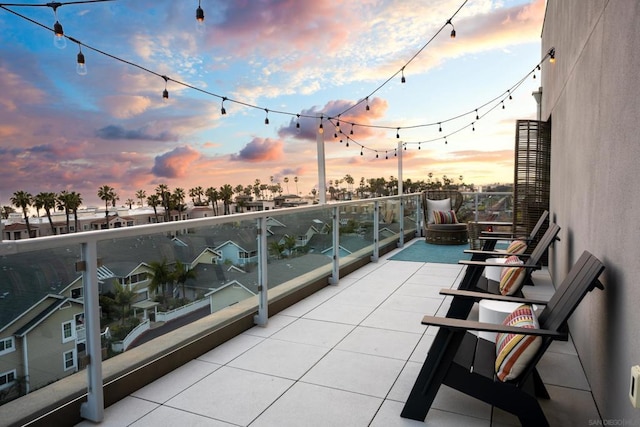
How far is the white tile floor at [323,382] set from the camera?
2.33 meters

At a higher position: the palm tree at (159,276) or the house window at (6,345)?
the palm tree at (159,276)

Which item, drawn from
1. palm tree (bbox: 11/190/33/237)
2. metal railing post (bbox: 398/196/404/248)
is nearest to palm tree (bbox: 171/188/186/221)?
palm tree (bbox: 11/190/33/237)

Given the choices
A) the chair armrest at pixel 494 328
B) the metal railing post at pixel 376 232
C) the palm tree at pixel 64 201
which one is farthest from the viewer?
the palm tree at pixel 64 201

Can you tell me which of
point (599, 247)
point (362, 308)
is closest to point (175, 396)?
point (362, 308)

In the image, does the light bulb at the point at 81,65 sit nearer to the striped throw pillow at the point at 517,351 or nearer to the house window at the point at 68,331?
the house window at the point at 68,331

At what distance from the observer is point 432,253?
7.74m

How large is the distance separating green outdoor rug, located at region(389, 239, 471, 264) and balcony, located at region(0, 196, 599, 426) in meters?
2.43

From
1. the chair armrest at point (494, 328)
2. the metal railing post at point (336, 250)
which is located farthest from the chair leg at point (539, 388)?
the metal railing post at point (336, 250)

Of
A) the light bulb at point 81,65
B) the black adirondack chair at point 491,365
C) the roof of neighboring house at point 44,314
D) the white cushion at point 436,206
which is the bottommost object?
the black adirondack chair at point 491,365

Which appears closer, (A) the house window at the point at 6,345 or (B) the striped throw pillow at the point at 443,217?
(A) the house window at the point at 6,345

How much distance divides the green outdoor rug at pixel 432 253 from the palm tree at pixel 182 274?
186 inches

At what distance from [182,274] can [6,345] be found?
1.16m

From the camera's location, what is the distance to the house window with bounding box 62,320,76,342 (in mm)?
2248

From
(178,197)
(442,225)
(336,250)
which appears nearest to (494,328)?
(336,250)
